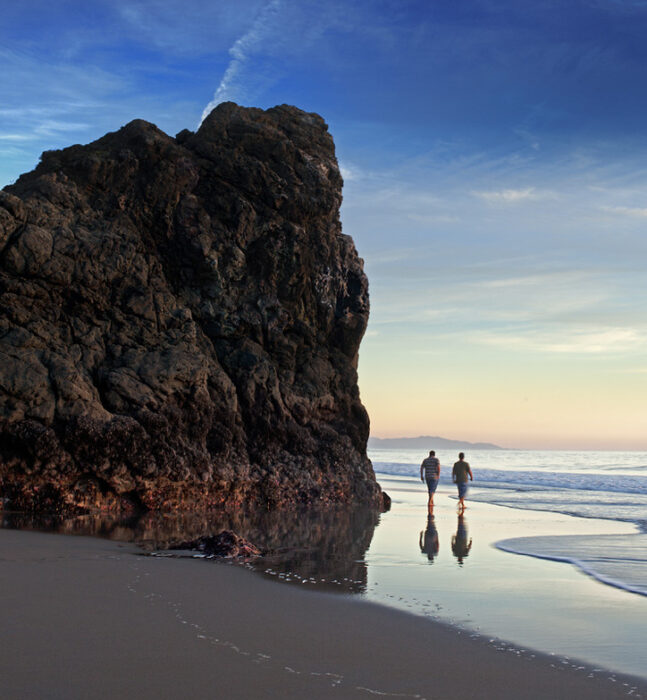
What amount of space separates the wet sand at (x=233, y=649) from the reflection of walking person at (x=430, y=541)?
13.5 feet

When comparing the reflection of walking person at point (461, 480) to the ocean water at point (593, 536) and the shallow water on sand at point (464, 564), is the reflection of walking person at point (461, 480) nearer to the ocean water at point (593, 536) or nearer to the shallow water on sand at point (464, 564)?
the shallow water on sand at point (464, 564)

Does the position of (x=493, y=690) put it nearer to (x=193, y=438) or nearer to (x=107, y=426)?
(x=107, y=426)

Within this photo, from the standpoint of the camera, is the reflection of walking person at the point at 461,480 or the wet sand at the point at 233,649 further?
the reflection of walking person at the point at 461,480

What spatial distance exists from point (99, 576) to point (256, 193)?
1457 cm

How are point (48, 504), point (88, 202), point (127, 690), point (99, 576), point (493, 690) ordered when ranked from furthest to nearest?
point (88, 202), point (48, 504), point (99, 576), point (493, 690), point (127, 690)

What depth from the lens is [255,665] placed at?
4.93 m

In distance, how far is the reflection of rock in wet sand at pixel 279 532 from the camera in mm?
9305

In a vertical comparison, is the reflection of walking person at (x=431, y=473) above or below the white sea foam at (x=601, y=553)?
above

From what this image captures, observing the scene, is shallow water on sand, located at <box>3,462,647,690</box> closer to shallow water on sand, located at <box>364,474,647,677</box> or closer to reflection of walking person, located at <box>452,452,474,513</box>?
shallow water on sand, located at <box>364,474,647,677</box>

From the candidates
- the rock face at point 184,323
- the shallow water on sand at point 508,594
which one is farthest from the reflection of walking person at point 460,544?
the rock face at point 184,323

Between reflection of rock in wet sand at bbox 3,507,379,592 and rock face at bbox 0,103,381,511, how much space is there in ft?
4.67

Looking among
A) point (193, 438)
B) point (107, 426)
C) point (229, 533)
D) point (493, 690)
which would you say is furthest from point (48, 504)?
point (493, 690)

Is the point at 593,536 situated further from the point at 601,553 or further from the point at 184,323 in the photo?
the point at 184,323

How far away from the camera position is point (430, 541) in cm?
1294
